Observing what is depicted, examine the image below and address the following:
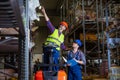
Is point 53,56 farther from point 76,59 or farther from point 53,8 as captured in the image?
point 53,8

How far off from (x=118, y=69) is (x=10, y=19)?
673cm

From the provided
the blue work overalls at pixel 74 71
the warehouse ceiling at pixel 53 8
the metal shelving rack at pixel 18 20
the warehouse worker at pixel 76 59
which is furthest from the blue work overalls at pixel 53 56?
the warehouse ceiling at pixel 53 8

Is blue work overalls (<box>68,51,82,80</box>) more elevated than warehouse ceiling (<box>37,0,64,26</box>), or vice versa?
warehouse ceiling (<box>37,0,64,26</box>)

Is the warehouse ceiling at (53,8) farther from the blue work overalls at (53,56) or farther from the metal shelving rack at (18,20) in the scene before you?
the metal shelving rack at (18,20)

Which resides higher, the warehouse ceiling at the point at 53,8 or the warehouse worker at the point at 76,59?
the warehouse ceiling at the point at 53,8

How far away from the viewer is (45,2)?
22906mm

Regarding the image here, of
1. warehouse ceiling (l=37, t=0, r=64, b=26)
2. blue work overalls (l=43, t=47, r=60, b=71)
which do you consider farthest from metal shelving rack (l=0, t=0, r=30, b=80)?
warehouse ceiling (l=37, t=0, r=64, b=26)

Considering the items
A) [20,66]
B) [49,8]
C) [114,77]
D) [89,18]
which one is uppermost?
[49,8]

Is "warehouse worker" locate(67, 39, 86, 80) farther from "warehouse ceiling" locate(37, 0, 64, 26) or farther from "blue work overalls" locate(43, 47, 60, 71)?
"warehouse ceiling" locate(37, 0, 64, 26)

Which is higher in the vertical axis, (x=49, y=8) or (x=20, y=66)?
(x=49, y=8)

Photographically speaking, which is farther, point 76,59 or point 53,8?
point 53,8

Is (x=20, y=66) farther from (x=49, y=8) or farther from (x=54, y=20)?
(x=54, y=20)

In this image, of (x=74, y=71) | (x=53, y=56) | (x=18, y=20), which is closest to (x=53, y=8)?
(x=74, y=71)

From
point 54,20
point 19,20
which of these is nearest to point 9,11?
point 19,20
